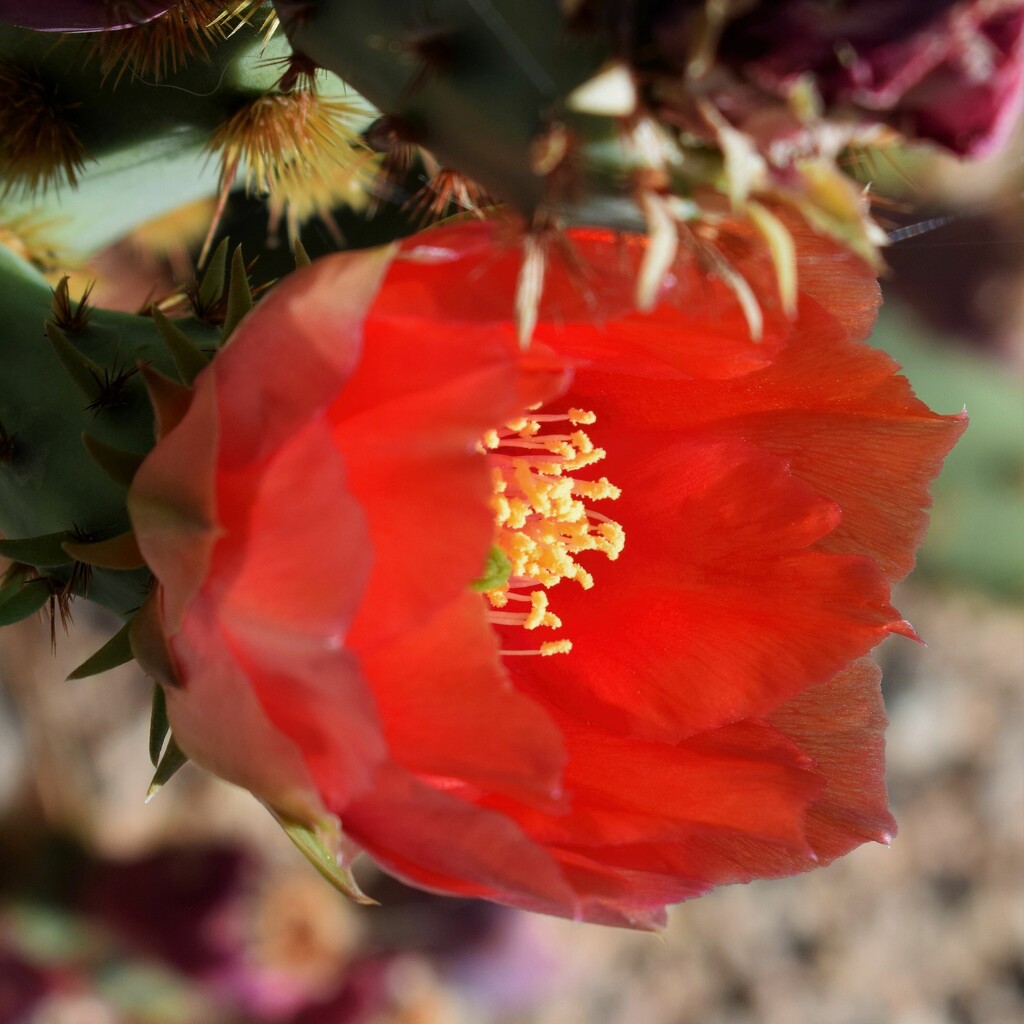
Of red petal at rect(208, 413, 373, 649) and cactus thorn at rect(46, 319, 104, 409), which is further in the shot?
cactus thorn at rect(46, 319, 104, 409)

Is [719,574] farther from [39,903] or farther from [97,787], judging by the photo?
[97,787]

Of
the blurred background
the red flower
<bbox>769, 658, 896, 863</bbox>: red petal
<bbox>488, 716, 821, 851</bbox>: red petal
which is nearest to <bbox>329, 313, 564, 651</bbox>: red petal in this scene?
the red flower

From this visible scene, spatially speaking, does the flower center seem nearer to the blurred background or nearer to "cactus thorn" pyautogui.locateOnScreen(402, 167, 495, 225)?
"cactus thorn" pyautogui.locateOnScreen(402, 167, 495, 225)

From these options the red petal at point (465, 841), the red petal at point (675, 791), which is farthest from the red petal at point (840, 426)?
the red petal at point (465, 841)

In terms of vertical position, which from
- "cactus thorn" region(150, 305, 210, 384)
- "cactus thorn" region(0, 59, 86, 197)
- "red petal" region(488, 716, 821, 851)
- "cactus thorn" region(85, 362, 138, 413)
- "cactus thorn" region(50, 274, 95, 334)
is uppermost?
"cactus thorn" region(0, 59, 86, 197)

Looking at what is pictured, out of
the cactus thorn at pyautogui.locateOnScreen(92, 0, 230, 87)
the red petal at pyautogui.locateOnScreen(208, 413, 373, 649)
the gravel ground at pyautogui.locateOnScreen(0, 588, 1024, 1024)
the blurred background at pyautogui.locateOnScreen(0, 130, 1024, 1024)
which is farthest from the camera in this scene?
the gravel ground at pyautogui.locateOnScreen(0, 588, 1024, 1024)

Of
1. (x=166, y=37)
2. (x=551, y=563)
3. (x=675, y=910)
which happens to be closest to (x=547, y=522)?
(x=551, y=563)

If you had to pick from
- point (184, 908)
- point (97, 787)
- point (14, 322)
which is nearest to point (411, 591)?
point (14, 322)

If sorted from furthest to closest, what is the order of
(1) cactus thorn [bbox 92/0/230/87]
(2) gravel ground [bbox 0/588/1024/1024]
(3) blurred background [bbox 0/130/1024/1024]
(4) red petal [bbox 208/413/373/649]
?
(2) gravel ground [bbox 0/588/1024/1024], (3) blurred background [bbox 0/130/1024/1024], (1) cactus thorn [bbox 92/0/230/87], (4) red petal [bbox 208/413/373/649]

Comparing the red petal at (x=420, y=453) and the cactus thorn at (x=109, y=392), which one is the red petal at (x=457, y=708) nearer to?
the red petal at (x=420, y=453)
